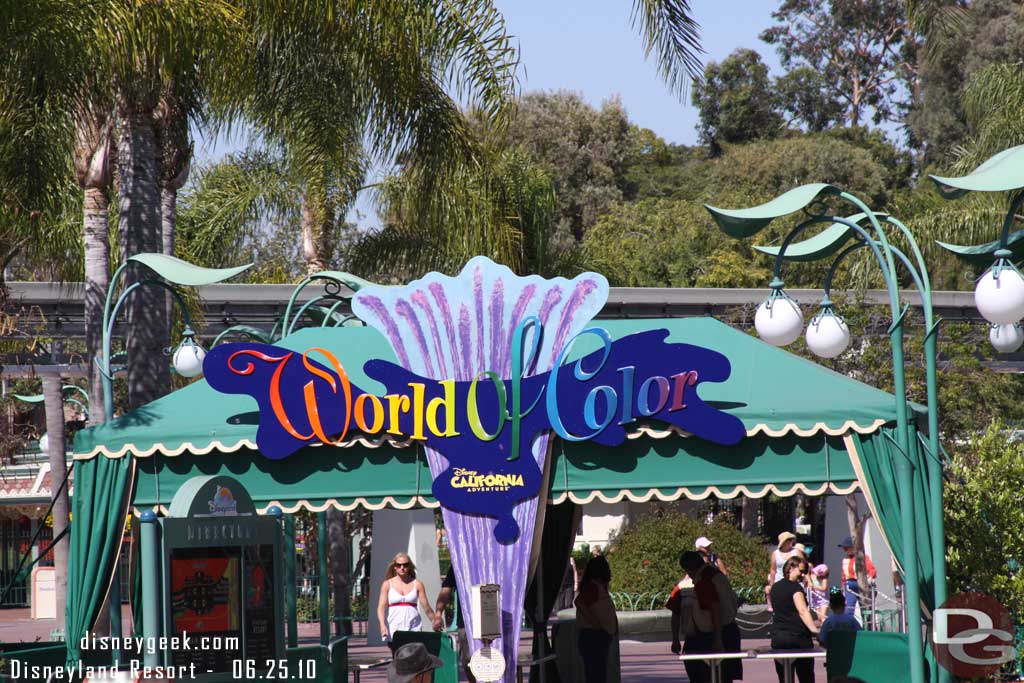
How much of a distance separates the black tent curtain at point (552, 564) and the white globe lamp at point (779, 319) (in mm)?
4563

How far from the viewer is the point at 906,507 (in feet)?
35.3

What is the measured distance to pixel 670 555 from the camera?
78.2 feet

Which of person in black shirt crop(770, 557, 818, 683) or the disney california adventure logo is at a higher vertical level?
the disney california adventure logo

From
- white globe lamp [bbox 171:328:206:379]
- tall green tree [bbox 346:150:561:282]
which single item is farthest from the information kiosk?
tall green tree [bbox 346:150:561:282]

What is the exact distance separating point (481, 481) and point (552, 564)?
4080 mm

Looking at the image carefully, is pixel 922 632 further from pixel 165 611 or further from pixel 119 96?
pixel 119 96

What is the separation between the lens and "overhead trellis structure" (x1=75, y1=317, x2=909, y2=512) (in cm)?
1120

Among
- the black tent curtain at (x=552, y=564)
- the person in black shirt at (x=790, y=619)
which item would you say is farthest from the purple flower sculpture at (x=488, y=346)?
the black tent curtain at (x=552, y=564)

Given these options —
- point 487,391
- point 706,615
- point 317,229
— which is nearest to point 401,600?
point 706,615

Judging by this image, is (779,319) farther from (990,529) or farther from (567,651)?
(567,651)

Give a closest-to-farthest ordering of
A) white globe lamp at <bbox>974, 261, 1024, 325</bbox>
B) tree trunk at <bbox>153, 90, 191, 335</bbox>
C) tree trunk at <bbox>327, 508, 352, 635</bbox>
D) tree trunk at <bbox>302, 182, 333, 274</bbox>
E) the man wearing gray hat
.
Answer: the man wearing gray hat → white globe lamp at <bbox>974, 261, 1024, 325</bbox> → tree trunk at <bbox>153, 90, 191, 335</bbox> → tree trunk at <bbox>302, 182, 333, 274</bbox> → tree trunk at <bbox>327, 508, 352, 635</bbox>

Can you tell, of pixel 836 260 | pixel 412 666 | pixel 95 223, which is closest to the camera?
pixel 412 666

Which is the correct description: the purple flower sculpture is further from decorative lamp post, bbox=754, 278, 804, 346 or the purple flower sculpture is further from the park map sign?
decorative lamp post, bbox=754, 278, 804, 346

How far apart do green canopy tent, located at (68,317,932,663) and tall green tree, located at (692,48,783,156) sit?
50.2 m
